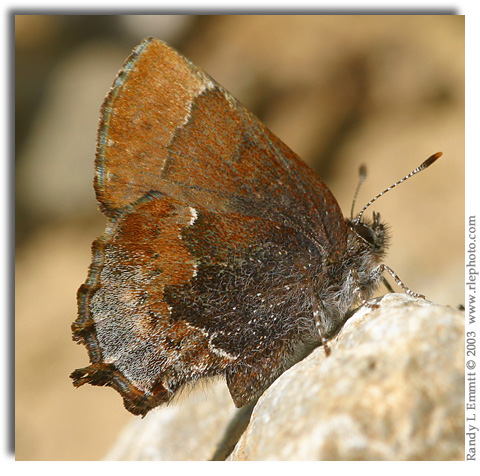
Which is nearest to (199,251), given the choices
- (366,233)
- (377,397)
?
(366,233)

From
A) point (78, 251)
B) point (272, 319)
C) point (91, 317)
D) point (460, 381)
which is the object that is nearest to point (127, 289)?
point (91, 317)

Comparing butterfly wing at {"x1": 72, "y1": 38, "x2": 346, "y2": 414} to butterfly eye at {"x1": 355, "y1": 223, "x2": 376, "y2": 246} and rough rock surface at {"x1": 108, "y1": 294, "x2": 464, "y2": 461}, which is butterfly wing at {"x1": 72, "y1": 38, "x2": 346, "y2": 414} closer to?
butterfly eye at {"x1": 355, "y1": 223, "x2": 376, "y2": 246}

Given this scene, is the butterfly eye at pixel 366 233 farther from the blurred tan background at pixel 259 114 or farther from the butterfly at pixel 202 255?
the blurred tan background at pixel 259 114

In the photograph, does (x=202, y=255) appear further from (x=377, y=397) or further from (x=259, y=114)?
(x=259, y=114)

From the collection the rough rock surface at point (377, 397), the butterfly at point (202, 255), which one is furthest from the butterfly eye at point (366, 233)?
the rough rock surface at point (377, 397)

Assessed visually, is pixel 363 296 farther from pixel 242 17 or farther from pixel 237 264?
pixel 242 17

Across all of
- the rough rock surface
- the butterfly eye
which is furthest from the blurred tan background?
the rough rock surface
